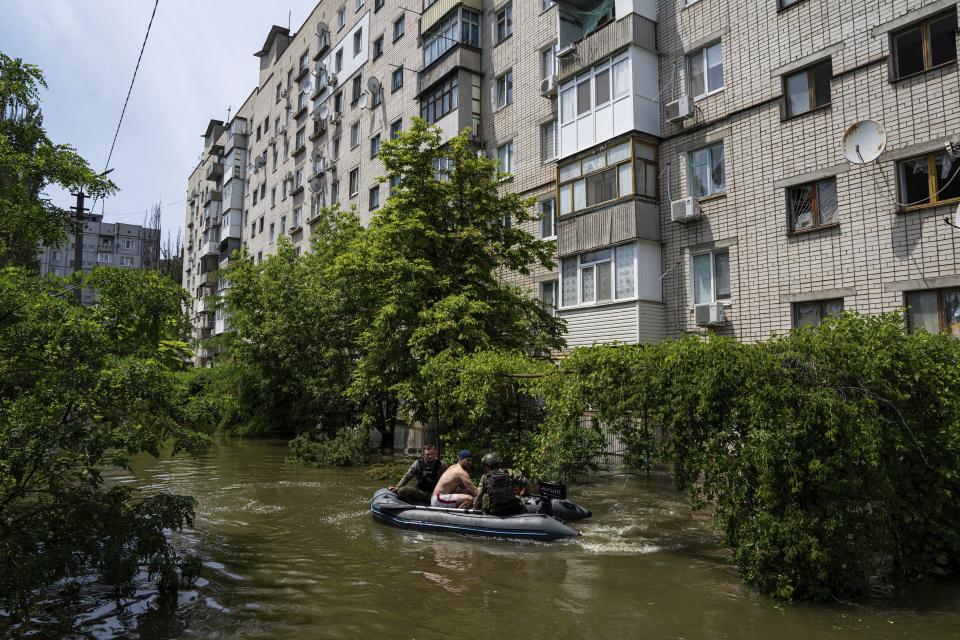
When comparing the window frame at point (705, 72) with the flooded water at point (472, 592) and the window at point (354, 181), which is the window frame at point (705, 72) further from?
A: the window at point (354, 181)

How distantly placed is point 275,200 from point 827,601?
4738cm

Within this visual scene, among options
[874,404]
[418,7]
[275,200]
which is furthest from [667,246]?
[275,200]

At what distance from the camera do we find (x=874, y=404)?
7500 millimetres

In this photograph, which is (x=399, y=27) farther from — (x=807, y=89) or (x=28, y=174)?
(x=28, y=174)

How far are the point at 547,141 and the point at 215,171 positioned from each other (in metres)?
45.1

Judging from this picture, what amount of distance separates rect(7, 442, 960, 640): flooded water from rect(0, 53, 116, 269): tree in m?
5.64

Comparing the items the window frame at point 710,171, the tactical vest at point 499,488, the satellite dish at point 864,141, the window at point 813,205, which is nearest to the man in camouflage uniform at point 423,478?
the tactical vest at point 499,488

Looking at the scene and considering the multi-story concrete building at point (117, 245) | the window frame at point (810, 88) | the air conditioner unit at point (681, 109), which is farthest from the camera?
the multi-story concrete building at point (117, 245)

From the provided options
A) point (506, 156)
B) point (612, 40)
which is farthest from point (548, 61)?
point (612, 40)

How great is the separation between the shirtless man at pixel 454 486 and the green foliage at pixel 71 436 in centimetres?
548

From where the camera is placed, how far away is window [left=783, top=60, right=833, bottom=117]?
53.5 feet

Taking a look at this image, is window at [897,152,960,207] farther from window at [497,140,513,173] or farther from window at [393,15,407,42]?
window at [393,15,407,42]

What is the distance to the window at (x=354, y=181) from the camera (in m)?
36.8

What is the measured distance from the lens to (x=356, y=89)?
125 feet
